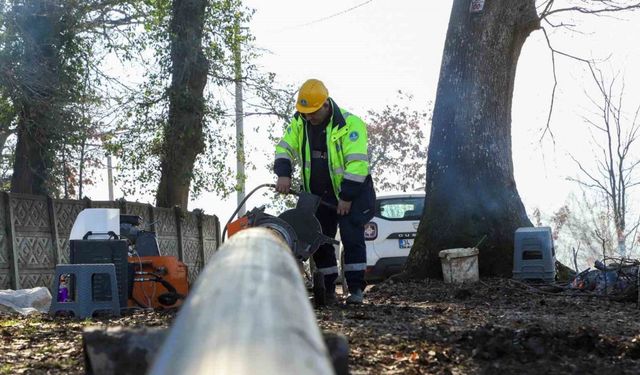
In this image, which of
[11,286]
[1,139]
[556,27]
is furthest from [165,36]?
[1,139]

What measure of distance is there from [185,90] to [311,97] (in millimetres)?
13748

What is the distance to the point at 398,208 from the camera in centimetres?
1667

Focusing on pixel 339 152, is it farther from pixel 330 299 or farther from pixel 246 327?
pixel 246 327

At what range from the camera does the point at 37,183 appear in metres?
20.4

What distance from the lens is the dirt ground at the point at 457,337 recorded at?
16.2 ft

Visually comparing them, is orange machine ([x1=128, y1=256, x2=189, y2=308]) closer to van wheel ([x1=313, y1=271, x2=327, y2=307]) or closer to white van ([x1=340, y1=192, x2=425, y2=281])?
van wheel ([x1=313, y1=271, x2=327, y2=307])

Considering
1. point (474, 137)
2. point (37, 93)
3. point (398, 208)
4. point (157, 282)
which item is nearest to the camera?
point (157, 282)

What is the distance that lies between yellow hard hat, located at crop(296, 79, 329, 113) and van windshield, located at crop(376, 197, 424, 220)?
789 cm

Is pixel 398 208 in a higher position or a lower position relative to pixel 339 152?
lower

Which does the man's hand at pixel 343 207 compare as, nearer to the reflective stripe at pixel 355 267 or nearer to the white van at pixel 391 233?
the reflective stripe at pixel 355 267

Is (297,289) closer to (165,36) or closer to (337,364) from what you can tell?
(337,364)

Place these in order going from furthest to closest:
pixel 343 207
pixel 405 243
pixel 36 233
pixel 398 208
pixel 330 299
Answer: pixel 36 233, pixel 398 208, pixel 405 243, pixel 330 299, pixel 343 207

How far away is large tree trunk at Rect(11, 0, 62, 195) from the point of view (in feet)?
60.6

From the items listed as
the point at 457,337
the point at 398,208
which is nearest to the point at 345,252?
the point at 457,337
